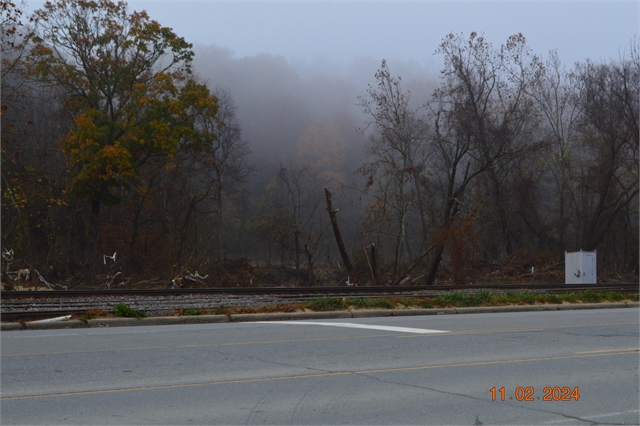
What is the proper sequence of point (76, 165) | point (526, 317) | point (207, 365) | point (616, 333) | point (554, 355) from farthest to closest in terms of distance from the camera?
point (76, 165) < point (526, 317) < point (616, 333) < point (554, 355) < point (207, 365)

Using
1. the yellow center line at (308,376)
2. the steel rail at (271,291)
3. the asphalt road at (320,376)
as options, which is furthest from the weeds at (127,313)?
the yellow center line at (308,376)

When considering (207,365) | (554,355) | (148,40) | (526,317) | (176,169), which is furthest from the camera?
(176,169)

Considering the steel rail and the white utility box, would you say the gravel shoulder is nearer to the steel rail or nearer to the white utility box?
the steel rail

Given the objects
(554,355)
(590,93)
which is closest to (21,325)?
(554,355)

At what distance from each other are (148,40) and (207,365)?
34.6m

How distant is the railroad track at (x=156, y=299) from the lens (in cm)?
1594

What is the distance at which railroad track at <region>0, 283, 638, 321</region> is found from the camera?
1594cm


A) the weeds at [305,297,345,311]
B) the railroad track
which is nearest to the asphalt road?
the railroad track

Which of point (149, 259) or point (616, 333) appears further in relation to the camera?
point (149, 259)

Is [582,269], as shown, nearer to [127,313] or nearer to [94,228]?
[127,313]

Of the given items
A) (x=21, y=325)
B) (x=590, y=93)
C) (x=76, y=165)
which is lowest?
(x=21, y=325)

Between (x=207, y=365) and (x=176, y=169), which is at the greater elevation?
(x=176, y=169)

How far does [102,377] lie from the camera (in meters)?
7.89

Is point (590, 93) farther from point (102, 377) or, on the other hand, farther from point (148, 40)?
point (102, 377)
